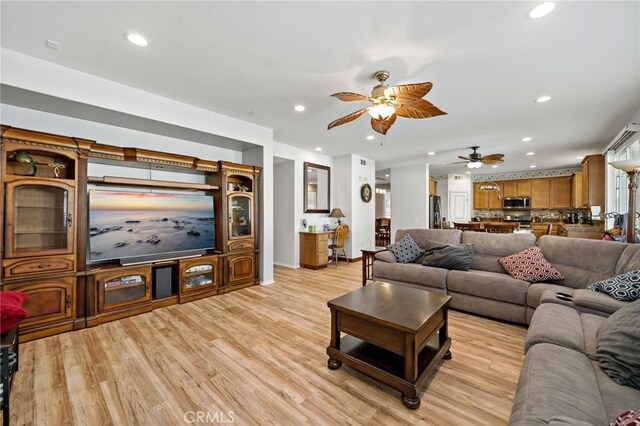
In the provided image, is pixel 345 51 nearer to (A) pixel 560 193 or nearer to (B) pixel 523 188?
(B) pixel 523 188

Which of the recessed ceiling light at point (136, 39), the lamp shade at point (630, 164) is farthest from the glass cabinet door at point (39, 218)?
the lamp shade at point (630, 164)

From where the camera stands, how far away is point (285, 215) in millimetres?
6000

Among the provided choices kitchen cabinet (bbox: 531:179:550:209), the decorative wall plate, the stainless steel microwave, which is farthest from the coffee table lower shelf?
kitchen cabinet (bbox: 531:179:550:209)

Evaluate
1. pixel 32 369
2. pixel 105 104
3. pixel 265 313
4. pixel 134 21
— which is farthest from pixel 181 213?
pixel 134 21

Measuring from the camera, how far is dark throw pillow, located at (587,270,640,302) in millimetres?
1981

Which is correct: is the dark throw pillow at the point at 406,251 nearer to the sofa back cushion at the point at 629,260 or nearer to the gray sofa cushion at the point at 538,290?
the gray sofa cushion at the point at 538,290

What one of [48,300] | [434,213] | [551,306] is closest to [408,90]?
[551,306]

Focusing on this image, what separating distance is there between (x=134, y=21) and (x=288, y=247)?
4.63 meters

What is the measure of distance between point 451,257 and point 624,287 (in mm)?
1589

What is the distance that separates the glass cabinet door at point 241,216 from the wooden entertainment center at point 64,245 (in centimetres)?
77

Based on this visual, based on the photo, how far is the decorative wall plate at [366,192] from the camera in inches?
267

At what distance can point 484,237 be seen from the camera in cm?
369

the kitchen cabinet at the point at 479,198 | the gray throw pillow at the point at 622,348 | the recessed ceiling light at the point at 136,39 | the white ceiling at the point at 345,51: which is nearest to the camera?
the gray throw pillow at the point at 622,348

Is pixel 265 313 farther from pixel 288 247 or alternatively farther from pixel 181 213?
pixel 288 247
